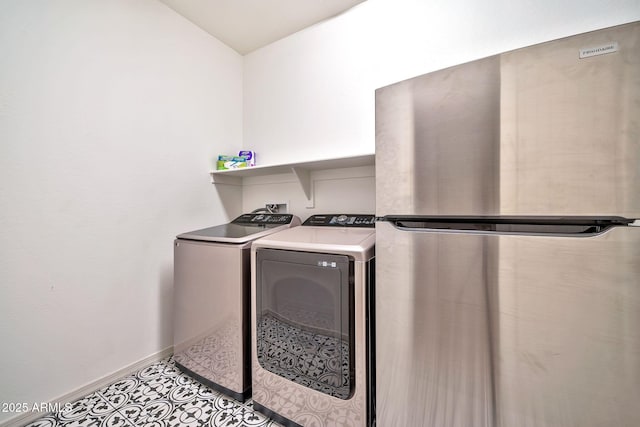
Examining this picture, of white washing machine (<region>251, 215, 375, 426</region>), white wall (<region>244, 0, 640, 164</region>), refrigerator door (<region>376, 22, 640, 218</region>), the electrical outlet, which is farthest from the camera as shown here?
the electrical outlet

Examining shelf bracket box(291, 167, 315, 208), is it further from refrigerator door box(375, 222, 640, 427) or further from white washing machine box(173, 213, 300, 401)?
refrigerator door box(375, 222, 640, 427)

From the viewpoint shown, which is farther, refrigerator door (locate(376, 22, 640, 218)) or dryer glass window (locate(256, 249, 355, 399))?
dryer glass window (locate(256, 249, 355, 399))

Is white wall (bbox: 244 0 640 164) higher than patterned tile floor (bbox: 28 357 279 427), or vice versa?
white wall (bbox: 244 0 640 164)

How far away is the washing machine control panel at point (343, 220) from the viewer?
61.1 inches

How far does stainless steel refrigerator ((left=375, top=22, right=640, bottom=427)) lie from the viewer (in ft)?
2.20

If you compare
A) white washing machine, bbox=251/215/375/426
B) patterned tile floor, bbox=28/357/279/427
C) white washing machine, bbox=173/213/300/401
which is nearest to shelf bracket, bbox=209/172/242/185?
white washing machine, bbox=173/213/300/401

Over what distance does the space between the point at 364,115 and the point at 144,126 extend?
159 centimetres

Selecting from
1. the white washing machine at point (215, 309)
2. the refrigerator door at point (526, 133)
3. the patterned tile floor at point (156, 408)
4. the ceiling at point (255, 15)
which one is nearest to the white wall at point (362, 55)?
the ceiling at point (255, 15)

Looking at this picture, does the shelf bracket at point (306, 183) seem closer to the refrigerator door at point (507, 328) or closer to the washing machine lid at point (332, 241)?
the washing machine lid at point (332, 241)

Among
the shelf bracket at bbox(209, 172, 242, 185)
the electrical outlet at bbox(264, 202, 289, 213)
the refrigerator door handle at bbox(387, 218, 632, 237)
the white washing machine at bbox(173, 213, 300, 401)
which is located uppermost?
the shelf bracket at bbox(209, 172, 242, 185)

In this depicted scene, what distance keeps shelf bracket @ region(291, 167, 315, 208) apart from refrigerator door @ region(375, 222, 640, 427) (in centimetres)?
104

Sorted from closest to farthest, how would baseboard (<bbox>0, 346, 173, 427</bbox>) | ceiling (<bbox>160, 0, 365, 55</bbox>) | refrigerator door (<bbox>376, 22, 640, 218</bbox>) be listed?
refrigerator door (<bbox>376, 22, 640, 218</bbox>) < baseboard (<bbox>0, 346, 173, 427</bbox>) < ceiling (<bbox>160, 0, 365, 55</bbox>)

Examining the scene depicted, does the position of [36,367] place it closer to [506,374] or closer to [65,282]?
[65,282]

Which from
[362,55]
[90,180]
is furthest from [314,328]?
[362,55]
